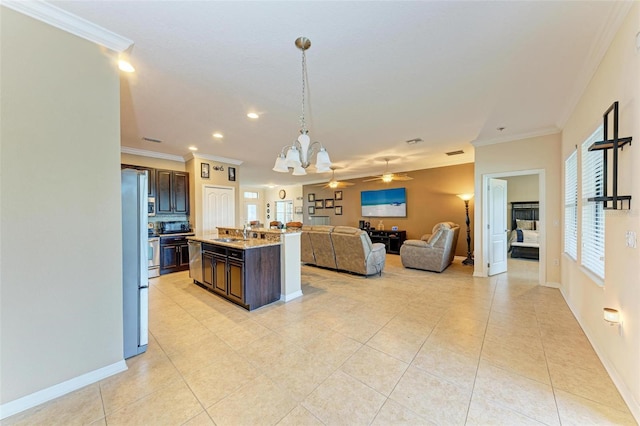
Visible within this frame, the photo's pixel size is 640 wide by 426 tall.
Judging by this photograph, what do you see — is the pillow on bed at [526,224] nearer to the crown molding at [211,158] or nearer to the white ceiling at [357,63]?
the white ceiling at [357,63]

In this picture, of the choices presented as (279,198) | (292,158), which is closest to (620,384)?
(292,158)

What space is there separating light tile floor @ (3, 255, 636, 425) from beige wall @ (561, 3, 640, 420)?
0.64 feet

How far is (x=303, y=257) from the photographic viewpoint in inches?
235

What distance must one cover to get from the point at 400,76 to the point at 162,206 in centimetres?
546

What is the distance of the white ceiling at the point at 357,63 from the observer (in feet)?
5.69

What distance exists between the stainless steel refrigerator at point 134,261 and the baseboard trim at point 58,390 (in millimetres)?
261

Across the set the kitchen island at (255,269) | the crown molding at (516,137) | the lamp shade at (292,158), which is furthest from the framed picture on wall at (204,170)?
the crown molding at (516,137)

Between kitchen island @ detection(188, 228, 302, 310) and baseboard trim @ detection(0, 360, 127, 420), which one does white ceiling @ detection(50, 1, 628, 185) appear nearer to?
kitchen island @ detection(188, 228, 302, 310)

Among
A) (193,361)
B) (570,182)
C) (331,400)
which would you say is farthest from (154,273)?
(570,182)

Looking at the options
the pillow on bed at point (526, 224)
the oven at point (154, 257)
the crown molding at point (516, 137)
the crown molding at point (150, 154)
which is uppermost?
the crown molding at point (516, 137)

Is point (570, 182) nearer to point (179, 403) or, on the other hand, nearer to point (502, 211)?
point (502, 211)

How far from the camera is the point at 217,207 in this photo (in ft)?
19.7

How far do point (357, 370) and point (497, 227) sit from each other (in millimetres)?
4651

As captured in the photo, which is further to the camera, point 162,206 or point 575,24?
point 162,206
